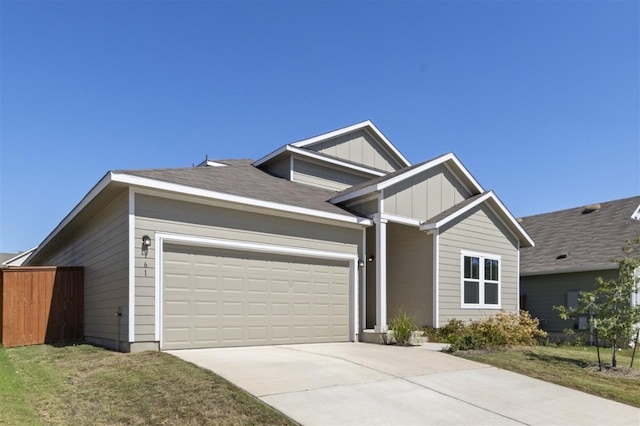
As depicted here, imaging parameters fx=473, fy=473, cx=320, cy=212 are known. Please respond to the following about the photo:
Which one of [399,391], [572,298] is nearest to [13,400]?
[399,391]

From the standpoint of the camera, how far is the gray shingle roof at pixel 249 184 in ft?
33.9

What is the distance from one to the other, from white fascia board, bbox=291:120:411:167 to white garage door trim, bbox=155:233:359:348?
5.06 meters

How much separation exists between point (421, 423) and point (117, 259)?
718cm

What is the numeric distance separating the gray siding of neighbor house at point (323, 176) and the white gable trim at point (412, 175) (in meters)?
2.35

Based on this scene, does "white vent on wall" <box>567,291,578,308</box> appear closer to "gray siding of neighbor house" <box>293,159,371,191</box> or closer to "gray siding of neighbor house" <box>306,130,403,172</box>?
"gray siding of neighbor house" <box>306,130,403,172</box>

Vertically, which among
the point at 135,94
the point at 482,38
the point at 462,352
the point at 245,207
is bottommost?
the point at 462,352

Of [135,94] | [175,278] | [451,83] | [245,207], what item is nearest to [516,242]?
[451,83]

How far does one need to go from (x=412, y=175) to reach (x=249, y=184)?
4.71 meters

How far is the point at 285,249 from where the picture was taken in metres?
11.3

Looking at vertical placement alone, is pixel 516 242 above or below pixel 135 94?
below

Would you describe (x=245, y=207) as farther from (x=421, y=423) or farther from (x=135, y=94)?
(x=135, y=94)

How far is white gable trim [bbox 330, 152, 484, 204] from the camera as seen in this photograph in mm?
12984

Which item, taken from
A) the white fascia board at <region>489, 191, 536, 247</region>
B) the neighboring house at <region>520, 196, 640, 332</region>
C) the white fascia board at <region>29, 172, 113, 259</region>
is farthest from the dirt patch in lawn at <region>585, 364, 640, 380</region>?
the white fascia board at <region>29, 172, 113, 259</region>

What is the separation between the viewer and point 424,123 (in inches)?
750
